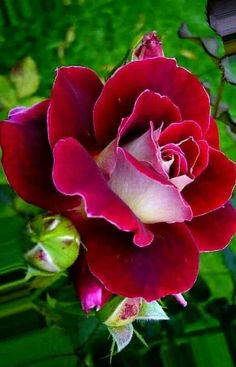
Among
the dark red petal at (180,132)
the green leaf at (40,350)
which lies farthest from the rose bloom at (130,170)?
the green leaf at (40,350)

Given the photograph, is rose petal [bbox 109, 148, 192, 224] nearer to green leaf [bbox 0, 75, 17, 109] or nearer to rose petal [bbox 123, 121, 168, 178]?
rose petal [bbox 123, 121, 168, 178]

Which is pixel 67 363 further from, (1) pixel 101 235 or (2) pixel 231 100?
(2) pixel 231 100

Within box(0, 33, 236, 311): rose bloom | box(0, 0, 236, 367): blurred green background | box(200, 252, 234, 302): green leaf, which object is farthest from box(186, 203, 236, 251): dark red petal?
box(200, 252, 234, 302): green leaf

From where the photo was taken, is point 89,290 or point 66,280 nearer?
point 89,290

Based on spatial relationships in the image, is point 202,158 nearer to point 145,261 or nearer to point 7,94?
point 145,261

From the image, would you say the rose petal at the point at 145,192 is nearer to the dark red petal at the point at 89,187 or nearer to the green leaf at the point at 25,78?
the dark red petal at the point at 89,187

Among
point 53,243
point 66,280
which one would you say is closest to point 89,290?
point 53,243
